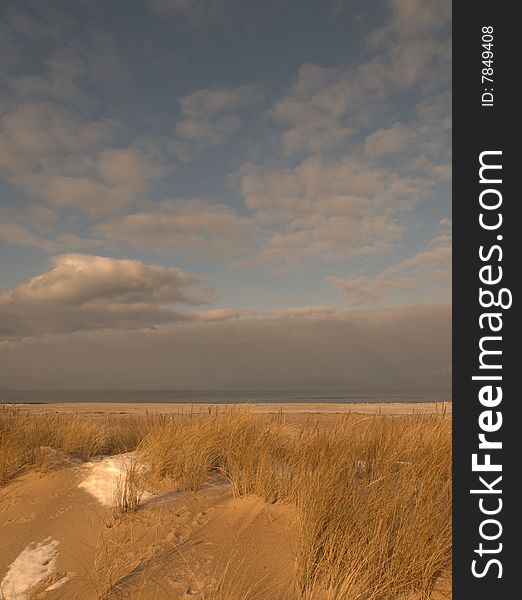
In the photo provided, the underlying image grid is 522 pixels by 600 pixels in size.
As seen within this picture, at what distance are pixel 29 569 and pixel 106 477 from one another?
1.34 m

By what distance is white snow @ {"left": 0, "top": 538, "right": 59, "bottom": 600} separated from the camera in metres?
3.72

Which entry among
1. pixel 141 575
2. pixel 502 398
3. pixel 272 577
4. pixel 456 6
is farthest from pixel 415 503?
pixel 456 6

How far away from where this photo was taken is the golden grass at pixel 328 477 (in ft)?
10.3

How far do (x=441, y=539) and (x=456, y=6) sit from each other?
349cm

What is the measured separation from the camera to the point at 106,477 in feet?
Answer: 17.4

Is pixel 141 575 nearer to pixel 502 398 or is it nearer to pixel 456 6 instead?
pixel 502 398

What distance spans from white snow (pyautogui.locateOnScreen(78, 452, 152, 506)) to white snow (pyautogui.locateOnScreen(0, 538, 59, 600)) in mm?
640

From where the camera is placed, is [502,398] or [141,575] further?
[141,575]

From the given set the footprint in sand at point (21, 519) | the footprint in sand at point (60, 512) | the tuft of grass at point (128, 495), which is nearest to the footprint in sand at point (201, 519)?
the tuft of grass at point (128, 495)

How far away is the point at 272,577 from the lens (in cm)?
345

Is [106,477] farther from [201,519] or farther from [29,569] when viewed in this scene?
[201,519]

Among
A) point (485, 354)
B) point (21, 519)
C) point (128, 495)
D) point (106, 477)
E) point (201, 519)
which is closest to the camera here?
point (485, 354)

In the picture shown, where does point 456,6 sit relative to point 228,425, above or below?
above

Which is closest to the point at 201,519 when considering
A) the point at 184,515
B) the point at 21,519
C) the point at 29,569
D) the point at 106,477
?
the point at 184,515
